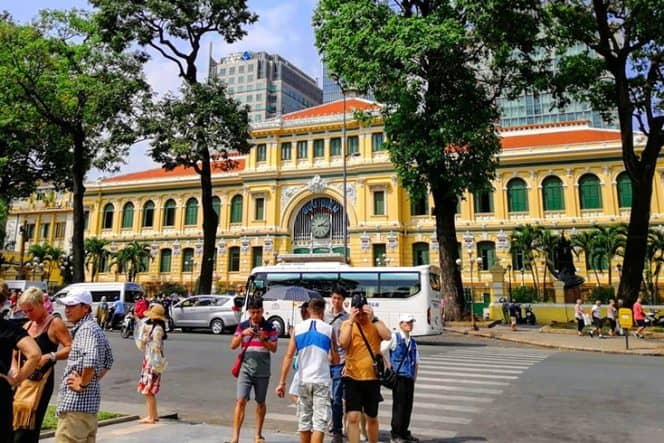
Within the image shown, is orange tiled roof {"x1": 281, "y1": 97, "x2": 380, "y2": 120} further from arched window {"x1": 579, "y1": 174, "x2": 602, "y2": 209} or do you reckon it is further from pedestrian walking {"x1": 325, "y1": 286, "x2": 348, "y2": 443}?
pedestrian walking {"x1": 325, "y1": 286, "x2": 348, "y2": 443}

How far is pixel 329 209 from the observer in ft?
142

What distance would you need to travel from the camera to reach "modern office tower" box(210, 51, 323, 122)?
102 m

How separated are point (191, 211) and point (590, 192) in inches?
1366

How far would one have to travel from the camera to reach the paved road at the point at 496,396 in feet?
21.0

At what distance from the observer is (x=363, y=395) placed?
5.13m

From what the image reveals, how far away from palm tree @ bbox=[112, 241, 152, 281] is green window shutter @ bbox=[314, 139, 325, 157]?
1816 cm

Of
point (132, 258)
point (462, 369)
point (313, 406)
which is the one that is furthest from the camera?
point (132, 258)

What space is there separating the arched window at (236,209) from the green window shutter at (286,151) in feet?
19.1

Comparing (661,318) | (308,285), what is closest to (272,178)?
(308,285)

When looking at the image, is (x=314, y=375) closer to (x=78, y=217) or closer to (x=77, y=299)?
(x=77, y=299)

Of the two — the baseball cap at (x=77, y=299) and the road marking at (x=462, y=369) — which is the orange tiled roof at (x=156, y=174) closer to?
the road marking at (x=462, y=369)

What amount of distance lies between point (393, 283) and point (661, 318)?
48.1 ft

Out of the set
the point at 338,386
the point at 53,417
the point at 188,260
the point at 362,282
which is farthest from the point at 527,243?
the point at 53,417

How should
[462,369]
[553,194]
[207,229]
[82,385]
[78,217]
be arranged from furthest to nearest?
[553,194]
[78,217]
[207,229]
[462,369]
[82,385]
